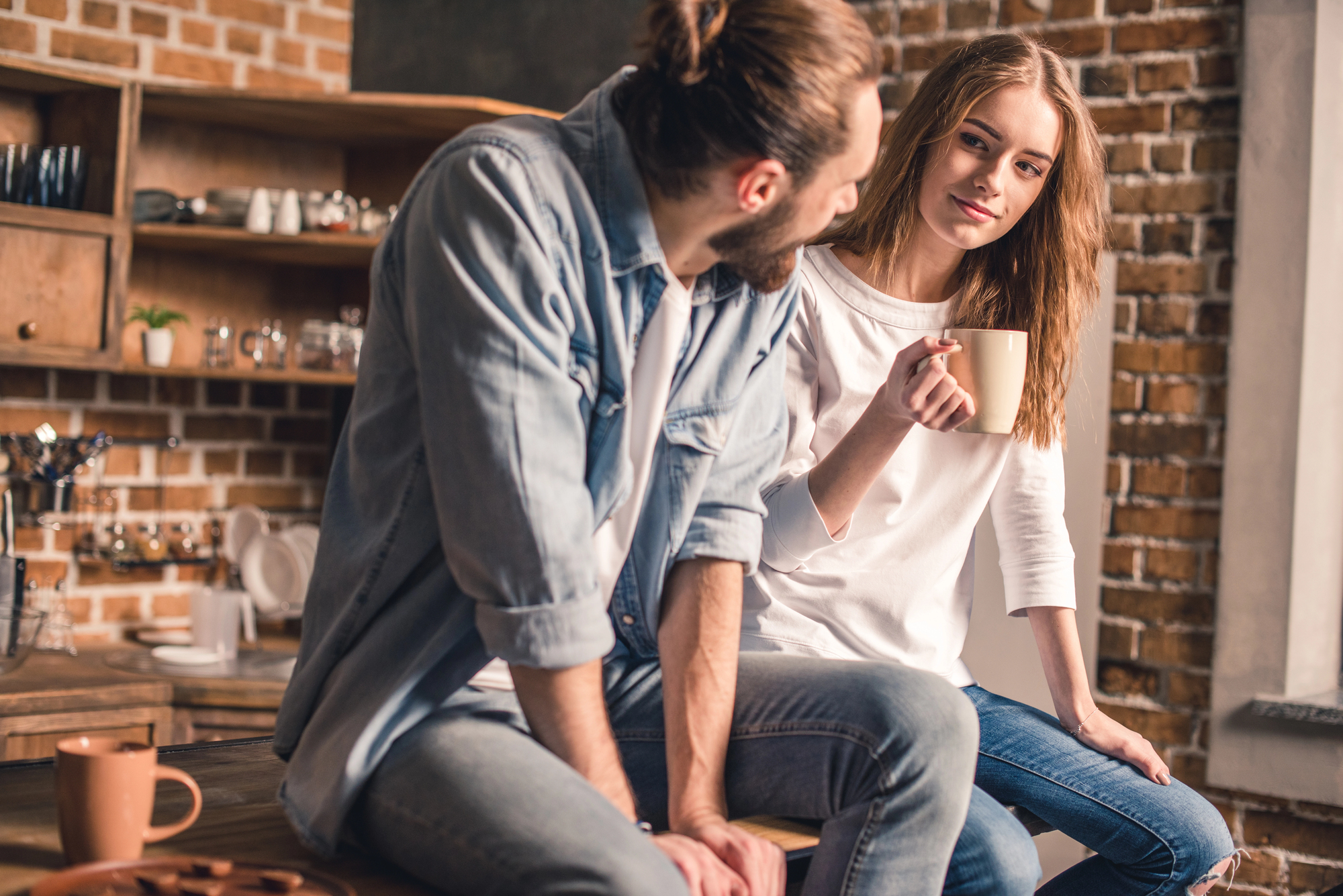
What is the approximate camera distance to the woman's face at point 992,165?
166cm

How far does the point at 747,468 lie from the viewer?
1.32m

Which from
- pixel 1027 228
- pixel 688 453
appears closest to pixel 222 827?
pixel 688 453

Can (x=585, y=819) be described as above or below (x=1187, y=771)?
above

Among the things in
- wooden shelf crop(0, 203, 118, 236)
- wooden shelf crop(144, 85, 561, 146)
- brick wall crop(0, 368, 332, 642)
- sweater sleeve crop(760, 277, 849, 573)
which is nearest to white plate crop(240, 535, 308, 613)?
brick wall crop(0, 368, 332, 642)

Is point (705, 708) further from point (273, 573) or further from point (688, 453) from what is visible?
point (273, 573)

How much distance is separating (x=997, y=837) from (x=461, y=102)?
213 centimetres

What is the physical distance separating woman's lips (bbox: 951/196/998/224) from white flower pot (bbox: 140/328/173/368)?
2.03 metres

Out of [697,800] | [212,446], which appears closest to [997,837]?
[697,800]

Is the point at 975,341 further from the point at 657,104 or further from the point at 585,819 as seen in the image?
the point at 585,819

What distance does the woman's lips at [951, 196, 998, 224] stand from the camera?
1.66 metres

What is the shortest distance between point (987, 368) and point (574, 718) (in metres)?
0.67

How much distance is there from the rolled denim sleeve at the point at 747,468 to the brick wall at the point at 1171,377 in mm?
1685

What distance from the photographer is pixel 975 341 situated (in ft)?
4.68

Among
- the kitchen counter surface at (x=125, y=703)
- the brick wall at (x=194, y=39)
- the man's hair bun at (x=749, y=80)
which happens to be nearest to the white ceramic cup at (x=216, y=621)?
the kitchen counter surface at (x=125, y=703)
